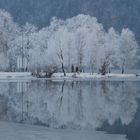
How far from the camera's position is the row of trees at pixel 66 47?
79500 millimetres

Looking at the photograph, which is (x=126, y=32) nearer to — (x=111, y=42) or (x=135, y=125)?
(x=111, y=42)

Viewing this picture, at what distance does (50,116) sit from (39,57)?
6163 cm

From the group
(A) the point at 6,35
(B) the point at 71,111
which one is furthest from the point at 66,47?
(B) the point at 71,111

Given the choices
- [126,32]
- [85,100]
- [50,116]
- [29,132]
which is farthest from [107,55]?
[29,132]

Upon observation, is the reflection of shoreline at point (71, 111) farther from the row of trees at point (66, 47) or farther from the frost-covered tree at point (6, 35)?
the frost-covered tree at point (6, 35)

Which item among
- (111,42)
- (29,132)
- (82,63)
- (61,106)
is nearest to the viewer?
(29,132)

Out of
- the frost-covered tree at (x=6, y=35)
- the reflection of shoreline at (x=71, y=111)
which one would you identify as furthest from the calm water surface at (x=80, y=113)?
the frost-covered tree at (x=6, y=35)

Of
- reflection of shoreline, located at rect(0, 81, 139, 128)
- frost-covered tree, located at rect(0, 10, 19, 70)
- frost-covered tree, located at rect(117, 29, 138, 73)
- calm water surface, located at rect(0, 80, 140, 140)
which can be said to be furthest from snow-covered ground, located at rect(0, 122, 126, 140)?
frost-covered tree, located at rect(117, 29, 138, 73)

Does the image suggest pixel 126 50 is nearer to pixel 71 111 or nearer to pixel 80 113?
pixel 71 111

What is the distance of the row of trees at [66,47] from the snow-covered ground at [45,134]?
5728cm

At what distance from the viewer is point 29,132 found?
17969mm

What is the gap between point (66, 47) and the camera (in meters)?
79.1

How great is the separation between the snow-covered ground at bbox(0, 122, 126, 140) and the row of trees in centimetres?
5728

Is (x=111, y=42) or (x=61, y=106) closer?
(x=61, y=106)
